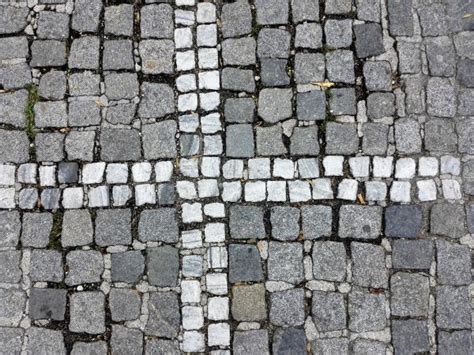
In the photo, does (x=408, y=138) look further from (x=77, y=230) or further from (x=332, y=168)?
(x=77, y=230)

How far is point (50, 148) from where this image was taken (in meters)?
4.44

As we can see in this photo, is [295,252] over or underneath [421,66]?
underneath

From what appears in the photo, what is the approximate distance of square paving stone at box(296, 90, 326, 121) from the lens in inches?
174

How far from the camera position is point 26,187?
4422mm

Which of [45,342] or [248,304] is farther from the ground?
[248,304]

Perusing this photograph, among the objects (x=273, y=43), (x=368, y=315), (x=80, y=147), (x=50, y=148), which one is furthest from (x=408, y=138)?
(x=50, y=148)

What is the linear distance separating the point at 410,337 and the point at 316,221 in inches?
45.7

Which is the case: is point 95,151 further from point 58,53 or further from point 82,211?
point 58,53

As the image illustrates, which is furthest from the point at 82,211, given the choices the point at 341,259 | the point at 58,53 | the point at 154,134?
the point at 341,259

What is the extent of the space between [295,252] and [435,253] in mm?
1119

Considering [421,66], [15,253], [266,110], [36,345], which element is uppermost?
[421,66]

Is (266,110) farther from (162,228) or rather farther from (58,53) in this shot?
(58,53)

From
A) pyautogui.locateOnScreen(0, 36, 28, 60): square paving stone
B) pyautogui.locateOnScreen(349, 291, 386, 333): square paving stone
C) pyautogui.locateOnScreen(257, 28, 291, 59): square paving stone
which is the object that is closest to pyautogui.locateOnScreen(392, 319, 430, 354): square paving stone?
pyautogui.locateOnScreen(349, 291, 386, 333): square paving stone

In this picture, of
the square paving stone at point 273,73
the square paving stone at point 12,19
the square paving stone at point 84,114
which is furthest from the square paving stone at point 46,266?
the square paving stone at point 273,73
